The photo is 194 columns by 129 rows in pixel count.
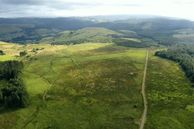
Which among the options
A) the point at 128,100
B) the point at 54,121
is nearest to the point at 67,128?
the point at 54,121

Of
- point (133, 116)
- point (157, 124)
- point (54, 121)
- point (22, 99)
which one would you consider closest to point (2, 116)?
point (22, 99)

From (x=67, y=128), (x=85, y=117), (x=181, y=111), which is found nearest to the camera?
(x=67, y=128)

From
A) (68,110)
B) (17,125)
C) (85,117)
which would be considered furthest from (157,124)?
(17,125)

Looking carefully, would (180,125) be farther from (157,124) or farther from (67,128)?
(67,128)

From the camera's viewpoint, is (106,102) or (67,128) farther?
(106,102)

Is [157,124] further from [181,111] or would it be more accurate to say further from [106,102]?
[106,102]

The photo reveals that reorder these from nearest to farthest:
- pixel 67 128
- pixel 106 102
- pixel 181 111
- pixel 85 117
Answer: pixel 67 128, pixel 85 117, pixel 181 111, pixel 106 102

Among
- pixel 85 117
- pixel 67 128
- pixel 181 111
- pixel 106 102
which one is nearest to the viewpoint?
pixel 67 128

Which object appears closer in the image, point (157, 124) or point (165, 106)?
point (157, 124)
